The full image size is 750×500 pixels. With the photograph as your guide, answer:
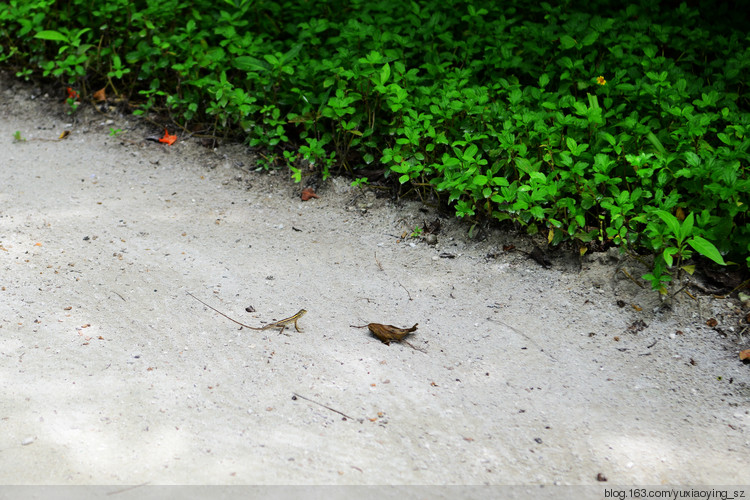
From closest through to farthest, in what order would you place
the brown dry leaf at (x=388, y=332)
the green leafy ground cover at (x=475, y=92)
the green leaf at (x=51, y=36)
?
the brown dry leaf at (x=388, y=332)
the green leafy ground cover at (x=475, y=92)
the green leaf at (x=51, y=36)

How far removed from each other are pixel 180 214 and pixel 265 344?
1.32 meters

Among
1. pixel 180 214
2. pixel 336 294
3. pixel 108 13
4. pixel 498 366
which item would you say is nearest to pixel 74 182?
pixel 180 214

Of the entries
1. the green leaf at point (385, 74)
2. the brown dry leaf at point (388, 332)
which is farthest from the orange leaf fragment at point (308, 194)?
the brown dry leaf at point (388, 332)

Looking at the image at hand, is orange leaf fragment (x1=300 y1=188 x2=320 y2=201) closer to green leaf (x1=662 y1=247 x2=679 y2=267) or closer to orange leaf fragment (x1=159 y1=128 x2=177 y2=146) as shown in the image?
orange leaf fragment (x1=159 y1=128 x2=177 y2=146)

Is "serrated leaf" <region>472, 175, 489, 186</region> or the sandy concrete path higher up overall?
"serrated leaf" <region>472, 175, 489, 186</region>

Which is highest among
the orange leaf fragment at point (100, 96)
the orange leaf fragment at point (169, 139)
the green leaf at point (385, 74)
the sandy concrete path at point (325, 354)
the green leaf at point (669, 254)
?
the green leaf at point (385, 74)

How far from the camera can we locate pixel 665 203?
2.98 metres

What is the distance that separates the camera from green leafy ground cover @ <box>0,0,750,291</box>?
10.2ft

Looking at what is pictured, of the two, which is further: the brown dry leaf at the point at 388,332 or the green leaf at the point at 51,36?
the green leaf at the point at 51,36

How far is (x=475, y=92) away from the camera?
373 centimetres

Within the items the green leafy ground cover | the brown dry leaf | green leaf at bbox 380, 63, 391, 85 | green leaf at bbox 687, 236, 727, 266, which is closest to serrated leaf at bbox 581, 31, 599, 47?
the green leafy ground cover

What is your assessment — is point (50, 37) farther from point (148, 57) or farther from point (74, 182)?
point (74, 182)

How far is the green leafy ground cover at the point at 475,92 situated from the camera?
3107 mm

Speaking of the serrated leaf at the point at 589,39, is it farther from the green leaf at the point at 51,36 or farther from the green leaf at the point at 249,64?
the green leaf at the point at 51,36
